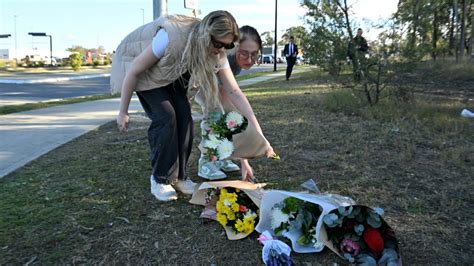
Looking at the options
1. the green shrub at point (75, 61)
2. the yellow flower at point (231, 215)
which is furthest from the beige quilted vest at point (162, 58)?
the green shrub at point (75, 61)

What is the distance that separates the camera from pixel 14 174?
3951 millimetres

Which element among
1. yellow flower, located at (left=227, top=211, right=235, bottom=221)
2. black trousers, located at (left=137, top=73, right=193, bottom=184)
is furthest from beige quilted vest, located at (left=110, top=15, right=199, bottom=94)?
yellow flower, located at (left=227, top=211, right=235, bottom=221)

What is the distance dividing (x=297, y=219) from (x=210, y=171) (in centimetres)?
136

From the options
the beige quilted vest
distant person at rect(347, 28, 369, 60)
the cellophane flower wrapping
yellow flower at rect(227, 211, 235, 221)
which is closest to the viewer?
the cellophane flower wrapping

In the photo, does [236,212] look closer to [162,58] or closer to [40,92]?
[162,58]

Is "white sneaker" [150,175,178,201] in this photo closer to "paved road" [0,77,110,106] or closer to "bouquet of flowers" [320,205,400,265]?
"bouquet of flowers" [320,205,400,265]

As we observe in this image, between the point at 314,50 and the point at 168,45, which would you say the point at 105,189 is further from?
the point at 314,50

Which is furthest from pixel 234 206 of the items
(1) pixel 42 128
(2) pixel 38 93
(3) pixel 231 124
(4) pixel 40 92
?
(4) pixel 40 92

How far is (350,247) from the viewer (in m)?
2.33

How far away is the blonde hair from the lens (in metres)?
2.65

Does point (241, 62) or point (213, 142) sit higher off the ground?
point (241, 62)

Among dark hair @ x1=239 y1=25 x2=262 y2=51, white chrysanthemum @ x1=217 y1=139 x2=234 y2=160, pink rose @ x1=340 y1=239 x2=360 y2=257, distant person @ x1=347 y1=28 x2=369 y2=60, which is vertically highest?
distant person @ x1=347 y1=28 x2=369 y2=60

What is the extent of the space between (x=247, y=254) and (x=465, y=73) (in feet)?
44.4

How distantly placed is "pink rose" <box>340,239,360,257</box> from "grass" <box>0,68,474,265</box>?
78 millimetres
